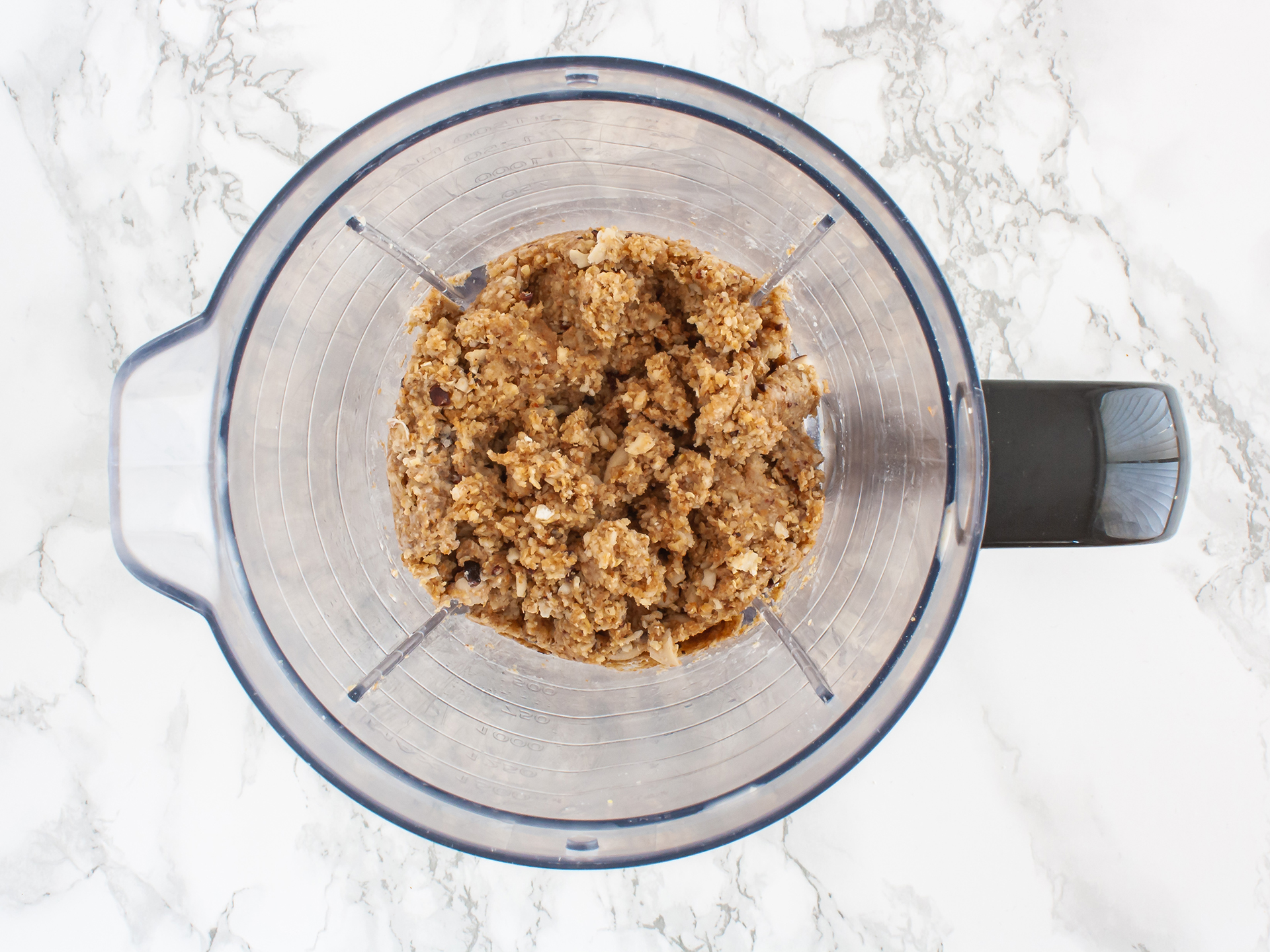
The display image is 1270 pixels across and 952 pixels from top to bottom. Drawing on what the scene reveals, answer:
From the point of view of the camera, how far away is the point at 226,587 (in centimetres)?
91

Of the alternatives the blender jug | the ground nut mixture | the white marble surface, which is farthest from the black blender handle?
the white marble surface

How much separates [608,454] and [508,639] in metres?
0.29

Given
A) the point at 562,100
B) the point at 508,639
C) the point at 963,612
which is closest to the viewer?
the point at 562,100

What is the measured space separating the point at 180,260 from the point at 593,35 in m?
0.69

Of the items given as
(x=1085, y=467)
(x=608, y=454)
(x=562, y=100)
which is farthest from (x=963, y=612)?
(x=562, y=100)

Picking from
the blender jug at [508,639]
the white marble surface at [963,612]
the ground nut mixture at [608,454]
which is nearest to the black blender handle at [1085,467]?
the blender jug at [508,639]

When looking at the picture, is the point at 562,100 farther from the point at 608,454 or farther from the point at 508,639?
the point at 508,639

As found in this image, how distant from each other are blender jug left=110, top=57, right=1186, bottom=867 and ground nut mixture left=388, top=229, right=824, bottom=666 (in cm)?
9

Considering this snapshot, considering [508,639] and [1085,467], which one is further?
[508,639]

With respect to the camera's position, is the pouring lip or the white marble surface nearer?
the pouring lip

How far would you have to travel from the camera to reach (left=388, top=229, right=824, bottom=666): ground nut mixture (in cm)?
88

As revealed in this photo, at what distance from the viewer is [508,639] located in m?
1.03

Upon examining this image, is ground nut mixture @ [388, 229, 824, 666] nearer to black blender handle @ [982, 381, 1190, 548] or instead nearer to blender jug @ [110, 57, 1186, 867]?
blender jug @ [110, 57, 1186, 867]

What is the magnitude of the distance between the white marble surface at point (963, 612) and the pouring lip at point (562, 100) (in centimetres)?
37
